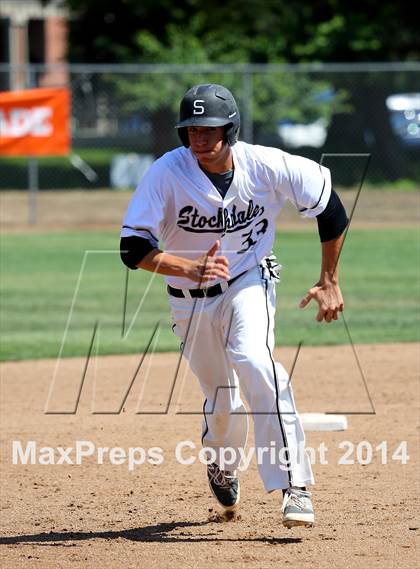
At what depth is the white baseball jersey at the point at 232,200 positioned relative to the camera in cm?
514

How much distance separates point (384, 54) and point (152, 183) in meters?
24.8

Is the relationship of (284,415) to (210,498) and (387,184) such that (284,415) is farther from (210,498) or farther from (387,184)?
(387,184)

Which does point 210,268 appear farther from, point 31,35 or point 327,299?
point 31,35

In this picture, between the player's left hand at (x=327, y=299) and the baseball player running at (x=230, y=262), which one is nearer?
the baseball player running at (x=230, y=262)

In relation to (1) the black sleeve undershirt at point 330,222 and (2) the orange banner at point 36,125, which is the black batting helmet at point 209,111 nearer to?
(1) the black sleeve undershirt at point 330,222

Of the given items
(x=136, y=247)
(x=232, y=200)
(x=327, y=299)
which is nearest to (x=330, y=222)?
(x=327, y=299)

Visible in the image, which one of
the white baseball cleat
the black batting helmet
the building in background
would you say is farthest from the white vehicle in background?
the building in background

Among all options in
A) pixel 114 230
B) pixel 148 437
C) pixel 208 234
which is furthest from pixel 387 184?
pixel 208 234

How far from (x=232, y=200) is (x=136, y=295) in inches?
352

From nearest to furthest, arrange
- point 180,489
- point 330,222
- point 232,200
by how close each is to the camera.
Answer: point 232,200
point 330,222
point 180,489

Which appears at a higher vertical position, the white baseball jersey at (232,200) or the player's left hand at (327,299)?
the white baseball jersey at (232,200)

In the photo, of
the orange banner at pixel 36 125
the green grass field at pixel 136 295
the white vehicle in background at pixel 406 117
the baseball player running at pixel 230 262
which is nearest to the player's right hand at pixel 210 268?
the baseball player running at pixel 230 262

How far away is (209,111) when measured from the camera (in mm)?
5059

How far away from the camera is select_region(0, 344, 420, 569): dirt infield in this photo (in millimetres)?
4953
